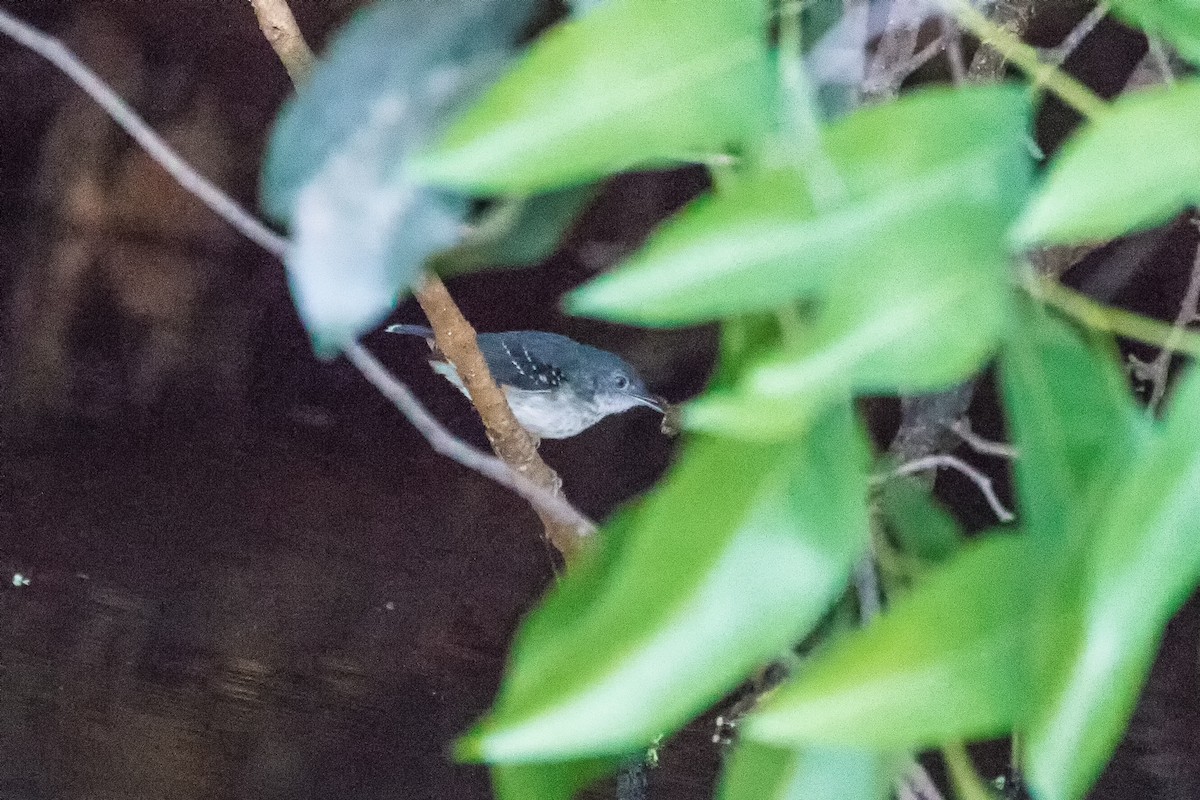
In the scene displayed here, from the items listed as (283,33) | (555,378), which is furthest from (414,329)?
(283,33)

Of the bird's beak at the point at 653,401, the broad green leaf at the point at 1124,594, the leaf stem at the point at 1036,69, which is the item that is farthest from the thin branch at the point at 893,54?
the bird's beak at the point at 653,401

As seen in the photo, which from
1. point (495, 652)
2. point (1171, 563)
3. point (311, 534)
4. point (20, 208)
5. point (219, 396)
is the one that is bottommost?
point (1171, 563)

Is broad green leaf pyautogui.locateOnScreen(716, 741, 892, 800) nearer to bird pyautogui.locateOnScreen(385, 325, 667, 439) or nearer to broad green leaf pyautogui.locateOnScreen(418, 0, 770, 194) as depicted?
broad green leaf pyautogui.locateOnScreen(418, 0, 770, 194)

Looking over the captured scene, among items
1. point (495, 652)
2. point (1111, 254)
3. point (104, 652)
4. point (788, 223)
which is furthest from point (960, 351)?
point (104, 652)

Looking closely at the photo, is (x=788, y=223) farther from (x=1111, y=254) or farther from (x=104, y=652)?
(x=104, y=652)

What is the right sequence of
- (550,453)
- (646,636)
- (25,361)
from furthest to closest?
(550,453) → (25,361) → (646,636)

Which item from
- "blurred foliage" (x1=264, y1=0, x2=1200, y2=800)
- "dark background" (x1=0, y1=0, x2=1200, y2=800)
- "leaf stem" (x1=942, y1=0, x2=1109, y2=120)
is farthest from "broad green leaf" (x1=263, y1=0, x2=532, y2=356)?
"dark background" (x1=0, y1=0, x2=1200, y2=800)

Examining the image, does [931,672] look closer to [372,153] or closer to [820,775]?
[820,775]
